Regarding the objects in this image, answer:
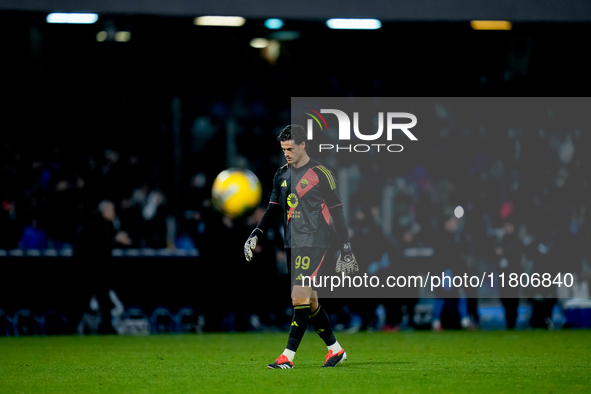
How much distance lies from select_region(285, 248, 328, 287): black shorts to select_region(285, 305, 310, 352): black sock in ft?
0.89

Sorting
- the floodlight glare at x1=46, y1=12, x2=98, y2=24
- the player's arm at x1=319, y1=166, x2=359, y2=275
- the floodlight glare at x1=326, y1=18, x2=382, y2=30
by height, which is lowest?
the player's arm at x1=319, y1=166, x2=359, y2=275

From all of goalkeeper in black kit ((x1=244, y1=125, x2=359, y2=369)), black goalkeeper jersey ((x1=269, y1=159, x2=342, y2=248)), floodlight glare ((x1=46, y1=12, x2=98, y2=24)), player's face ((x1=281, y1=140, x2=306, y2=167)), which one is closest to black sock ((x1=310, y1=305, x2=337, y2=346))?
goalkeeper in black kit ((x1=244, y1=125, x2=359, y2=369))

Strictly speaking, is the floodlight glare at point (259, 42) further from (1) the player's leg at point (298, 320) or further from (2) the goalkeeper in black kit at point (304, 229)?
(1) the player's leg at point (298, 320)

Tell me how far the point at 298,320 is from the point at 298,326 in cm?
6

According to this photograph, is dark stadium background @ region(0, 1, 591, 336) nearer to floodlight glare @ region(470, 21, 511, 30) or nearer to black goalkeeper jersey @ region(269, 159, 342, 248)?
floodlight glare @ region(470, 21, 511, 30)

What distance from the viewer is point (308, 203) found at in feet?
28.9

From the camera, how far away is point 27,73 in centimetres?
2061

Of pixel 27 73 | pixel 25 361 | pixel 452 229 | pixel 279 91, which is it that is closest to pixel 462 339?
pixel 452 229

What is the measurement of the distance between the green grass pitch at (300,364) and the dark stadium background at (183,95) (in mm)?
1439

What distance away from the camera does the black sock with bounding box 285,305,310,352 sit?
876cm

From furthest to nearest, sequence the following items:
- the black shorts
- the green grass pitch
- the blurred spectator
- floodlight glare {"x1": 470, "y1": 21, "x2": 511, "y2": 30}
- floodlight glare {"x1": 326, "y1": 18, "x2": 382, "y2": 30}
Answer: floodlight glare {"x1": 470, "y1": 21, "x2": 511, "y2": 30} → floodlight glare {"x1": 326, "y1": 18, "x2": 382, "y2": 30} → the blurred spectator → the black shorts → the green grass pitch

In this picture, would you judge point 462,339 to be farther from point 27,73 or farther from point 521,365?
point 27,73

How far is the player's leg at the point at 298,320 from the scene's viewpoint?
8742 mm

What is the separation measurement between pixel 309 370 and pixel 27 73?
46.5 ft
